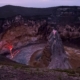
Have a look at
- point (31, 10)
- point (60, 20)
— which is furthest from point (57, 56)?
point (60, 20)

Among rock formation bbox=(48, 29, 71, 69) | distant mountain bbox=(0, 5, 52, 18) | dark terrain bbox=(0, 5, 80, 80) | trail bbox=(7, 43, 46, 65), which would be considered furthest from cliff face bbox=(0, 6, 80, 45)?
rock formation bbox=(48, 29, 71, 69)

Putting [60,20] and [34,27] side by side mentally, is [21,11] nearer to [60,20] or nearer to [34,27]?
[34,27]

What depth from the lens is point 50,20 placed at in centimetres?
4866

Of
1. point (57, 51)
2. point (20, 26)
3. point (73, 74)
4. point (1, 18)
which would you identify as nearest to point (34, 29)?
point (20, 26)

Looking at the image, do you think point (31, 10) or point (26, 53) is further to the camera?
point (31, 10)

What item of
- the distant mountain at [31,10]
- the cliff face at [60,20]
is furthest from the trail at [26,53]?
the distant mountain at [31,10]

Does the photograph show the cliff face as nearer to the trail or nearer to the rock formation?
the trail

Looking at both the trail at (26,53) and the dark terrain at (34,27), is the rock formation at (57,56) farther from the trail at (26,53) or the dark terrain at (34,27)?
the dark terrain at (34,27)

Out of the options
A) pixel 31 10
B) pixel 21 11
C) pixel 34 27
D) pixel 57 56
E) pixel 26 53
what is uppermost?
pixel 31 10

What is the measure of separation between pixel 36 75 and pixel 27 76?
552 mm

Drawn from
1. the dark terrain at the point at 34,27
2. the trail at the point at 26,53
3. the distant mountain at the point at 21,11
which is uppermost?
the distant mountain at the point at 21,11

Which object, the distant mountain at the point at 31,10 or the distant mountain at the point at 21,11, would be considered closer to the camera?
the distant mountain at the point at 21,11

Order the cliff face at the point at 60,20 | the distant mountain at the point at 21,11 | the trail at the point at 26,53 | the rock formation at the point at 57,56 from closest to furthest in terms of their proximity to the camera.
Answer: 1. the rock formation at the point at 57,56
2. the trail at the point at 26,53
3. the distant mountain at the point at 21,11
4. the cliff face at the point at 60,20

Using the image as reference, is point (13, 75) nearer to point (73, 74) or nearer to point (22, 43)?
point (73, 74)
